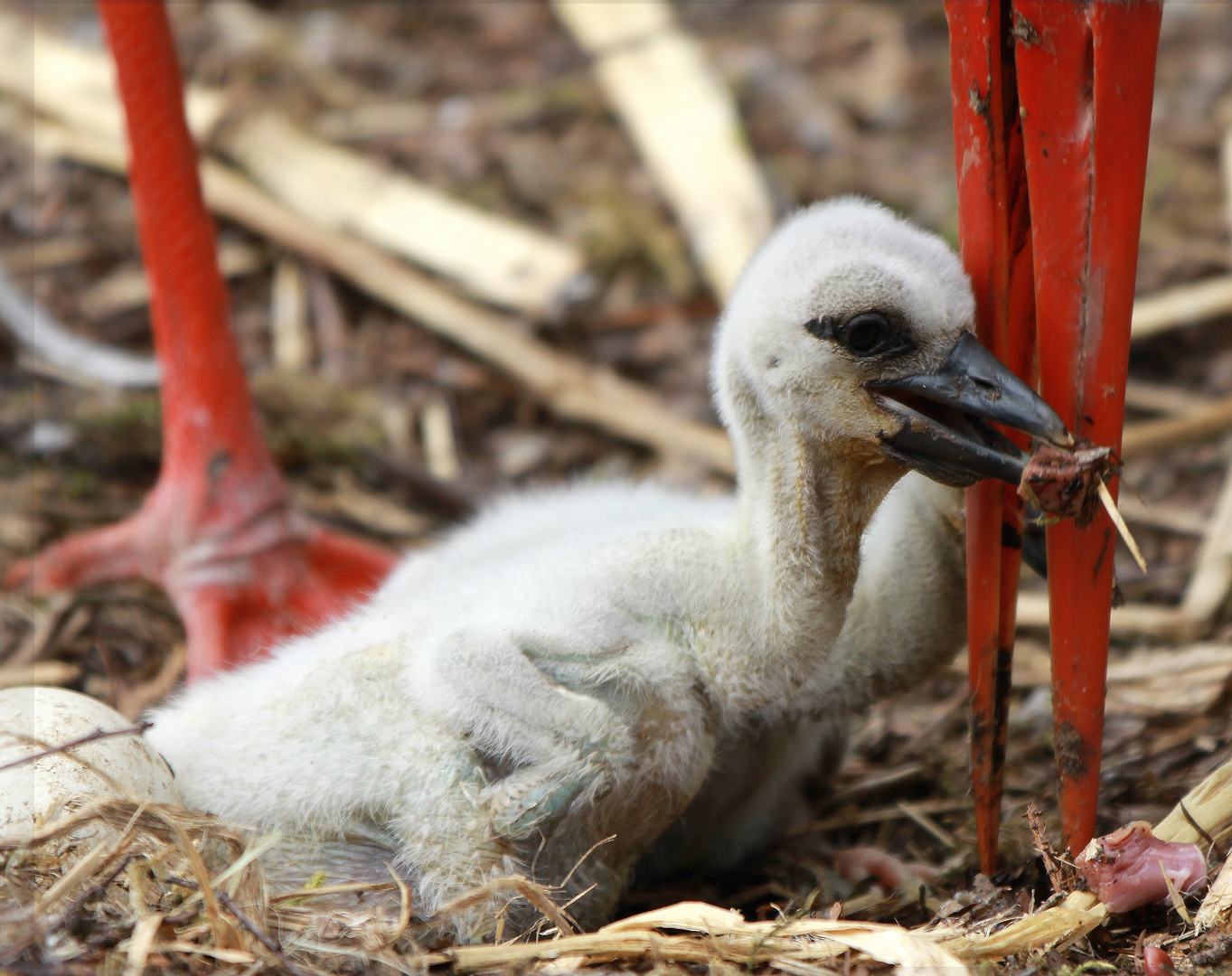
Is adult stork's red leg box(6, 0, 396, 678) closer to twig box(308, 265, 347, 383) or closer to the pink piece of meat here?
twig box(308, 265, 347, 383)

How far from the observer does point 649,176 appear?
4605 mm

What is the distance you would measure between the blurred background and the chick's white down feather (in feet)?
1.21

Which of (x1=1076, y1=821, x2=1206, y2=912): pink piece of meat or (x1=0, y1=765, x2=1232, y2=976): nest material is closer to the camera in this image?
(x1=0, y1=765, x2=1232, y2=976): nest material

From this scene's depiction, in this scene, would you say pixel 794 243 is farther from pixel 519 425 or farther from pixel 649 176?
pixel 649 176

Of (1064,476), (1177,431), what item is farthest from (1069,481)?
(1177,431)

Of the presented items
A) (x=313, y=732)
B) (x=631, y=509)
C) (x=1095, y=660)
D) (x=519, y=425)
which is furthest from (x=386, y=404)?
(x=1095, y=660)

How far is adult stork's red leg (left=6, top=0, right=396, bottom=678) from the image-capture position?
9.38 feet

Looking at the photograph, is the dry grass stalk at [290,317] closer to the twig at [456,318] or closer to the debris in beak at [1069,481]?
the twig at [456,318]

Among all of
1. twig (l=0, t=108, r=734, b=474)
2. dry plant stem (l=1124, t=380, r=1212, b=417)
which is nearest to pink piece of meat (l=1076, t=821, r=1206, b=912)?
twig (l=0, t=108, r=734, b=474)

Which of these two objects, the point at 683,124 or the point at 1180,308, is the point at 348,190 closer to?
the point at 683,124

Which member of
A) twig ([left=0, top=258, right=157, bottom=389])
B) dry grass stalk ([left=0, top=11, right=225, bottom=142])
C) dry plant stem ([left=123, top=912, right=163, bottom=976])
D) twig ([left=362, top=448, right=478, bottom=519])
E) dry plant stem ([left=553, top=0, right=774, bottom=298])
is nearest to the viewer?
dry plant stem ([left=123, top=912, right=163, bottom=976])

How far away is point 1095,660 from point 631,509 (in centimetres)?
86

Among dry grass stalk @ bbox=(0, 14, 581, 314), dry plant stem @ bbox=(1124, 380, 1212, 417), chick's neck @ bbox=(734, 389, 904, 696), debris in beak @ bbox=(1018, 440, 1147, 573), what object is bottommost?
dry plant stem @ bbox=(1124, 380, 1212, 417)

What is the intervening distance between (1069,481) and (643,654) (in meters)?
0.64
